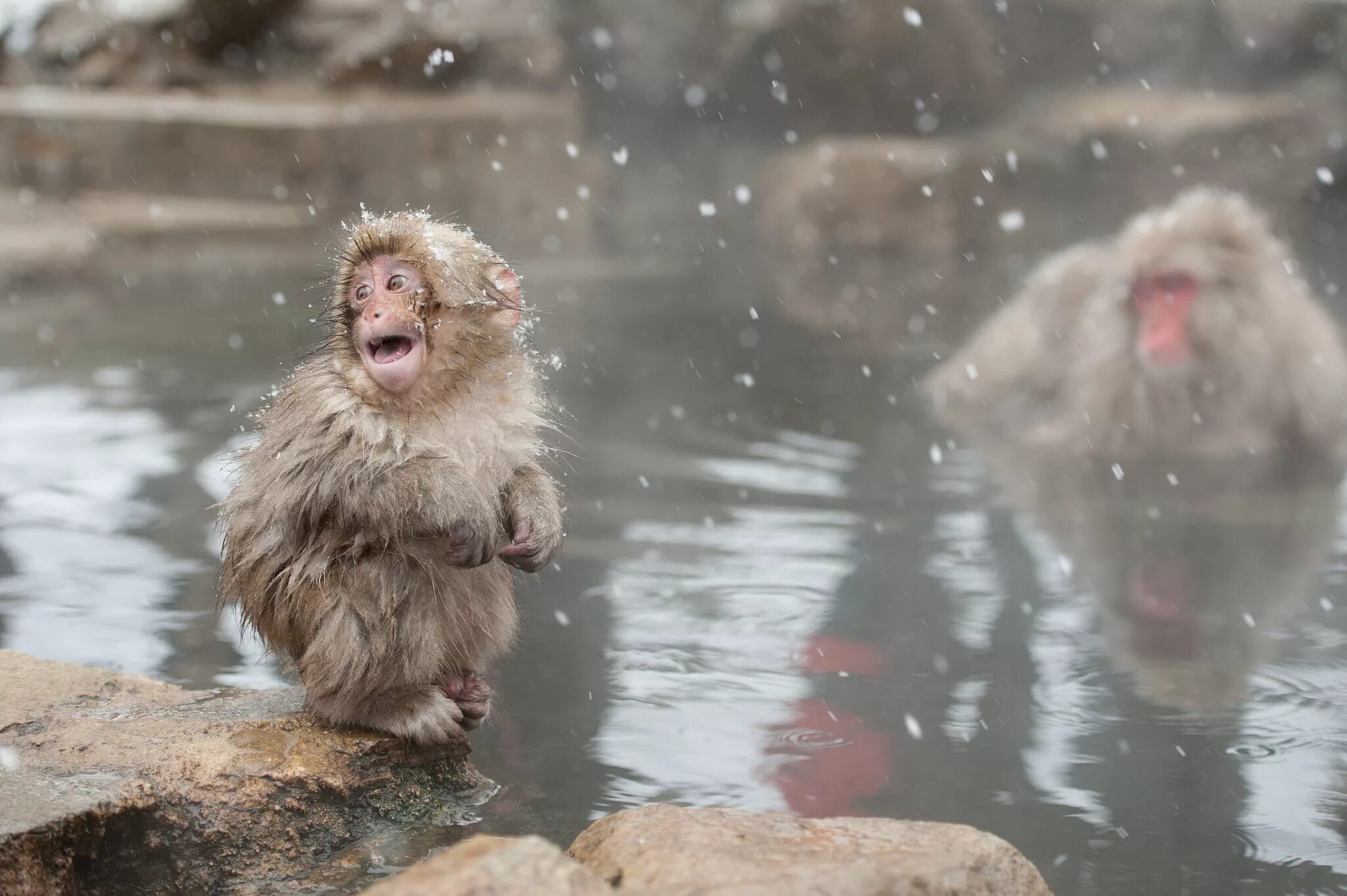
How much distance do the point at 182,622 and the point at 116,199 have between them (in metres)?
8.16

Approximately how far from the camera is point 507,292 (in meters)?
2.36

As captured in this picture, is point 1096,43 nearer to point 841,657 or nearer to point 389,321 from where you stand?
point 841,657

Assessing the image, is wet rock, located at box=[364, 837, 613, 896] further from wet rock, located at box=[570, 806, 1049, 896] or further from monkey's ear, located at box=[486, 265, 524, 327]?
monkey's ear, located at box=[486, 265, 524, 327]

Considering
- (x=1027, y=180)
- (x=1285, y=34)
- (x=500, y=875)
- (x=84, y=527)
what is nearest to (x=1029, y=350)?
(x=84, y=527)

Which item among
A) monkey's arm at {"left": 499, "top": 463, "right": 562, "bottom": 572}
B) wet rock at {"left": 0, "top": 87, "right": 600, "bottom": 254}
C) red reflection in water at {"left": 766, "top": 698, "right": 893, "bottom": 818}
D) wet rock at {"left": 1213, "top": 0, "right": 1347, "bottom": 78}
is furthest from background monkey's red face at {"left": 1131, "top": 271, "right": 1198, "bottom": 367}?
wet rock at {"left": 1213, "top": 0, "right": 1347, "bottom": 78}

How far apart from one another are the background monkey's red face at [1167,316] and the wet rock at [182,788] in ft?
12.6

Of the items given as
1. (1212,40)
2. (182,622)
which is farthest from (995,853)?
(1212,40)

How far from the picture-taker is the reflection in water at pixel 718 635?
9.11ft

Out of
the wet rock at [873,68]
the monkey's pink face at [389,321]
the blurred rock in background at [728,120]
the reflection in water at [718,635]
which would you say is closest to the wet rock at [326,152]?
the blurred rock in background at [728,120]

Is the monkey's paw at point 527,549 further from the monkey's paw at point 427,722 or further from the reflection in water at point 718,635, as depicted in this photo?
the reflection in water at point 718,635

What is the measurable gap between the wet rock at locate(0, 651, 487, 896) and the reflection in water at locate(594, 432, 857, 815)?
443 mm

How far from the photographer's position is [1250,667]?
3.40 meters

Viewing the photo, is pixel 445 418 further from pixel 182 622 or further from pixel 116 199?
pixel 116 199

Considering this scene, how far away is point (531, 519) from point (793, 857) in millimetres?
720
